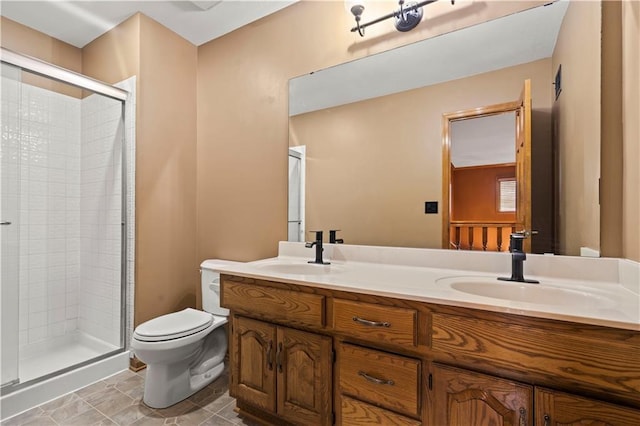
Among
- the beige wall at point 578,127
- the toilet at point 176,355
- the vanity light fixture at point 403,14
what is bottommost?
the toilet at point 176,355

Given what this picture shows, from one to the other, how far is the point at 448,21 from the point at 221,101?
1655 mm

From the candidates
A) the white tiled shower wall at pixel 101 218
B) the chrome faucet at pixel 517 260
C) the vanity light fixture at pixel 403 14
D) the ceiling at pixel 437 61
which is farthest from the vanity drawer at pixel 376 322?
the white tiled shower wall at pixel 101 218

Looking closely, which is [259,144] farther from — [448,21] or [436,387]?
[436,387]

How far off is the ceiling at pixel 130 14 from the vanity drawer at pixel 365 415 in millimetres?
2288

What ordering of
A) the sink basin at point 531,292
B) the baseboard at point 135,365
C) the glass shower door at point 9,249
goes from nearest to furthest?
the sink basin at point 531,292 → the glass shower door at point 9,249 → the baseboard at point 135,365

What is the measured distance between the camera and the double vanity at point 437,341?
0.82 meters

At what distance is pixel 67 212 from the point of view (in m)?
2.51

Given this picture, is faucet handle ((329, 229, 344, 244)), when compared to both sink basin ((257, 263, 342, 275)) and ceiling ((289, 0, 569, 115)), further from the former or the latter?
ceiling ((289, 0, 569, 115))

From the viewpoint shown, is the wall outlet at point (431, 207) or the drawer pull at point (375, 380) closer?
the drawer pull at point (375, 380)

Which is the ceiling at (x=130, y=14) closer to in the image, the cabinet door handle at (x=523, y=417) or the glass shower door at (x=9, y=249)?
the glass shower door at (x=9, y=249)

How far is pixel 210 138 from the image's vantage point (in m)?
2.45

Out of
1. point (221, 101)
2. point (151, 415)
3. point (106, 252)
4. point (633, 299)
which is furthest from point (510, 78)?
point (106, 252)

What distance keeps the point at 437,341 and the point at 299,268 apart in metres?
0.88

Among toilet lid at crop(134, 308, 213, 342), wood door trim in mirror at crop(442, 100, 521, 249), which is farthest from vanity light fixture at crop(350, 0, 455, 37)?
toilet lid at crop(134, 308, 213, 342)
